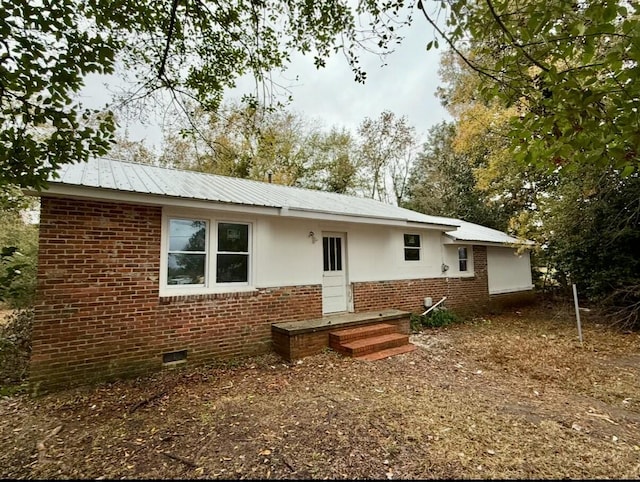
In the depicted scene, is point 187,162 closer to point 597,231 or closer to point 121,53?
point 121,53

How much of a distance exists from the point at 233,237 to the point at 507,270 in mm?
11295

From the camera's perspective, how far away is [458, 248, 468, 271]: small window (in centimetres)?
1115

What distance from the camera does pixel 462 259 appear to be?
36.9ft

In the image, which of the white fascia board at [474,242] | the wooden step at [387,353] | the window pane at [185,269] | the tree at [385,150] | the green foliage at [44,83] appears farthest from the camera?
the tree at [385,150]

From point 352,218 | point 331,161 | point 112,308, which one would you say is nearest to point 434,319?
point 352,218

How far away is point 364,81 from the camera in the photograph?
183 inches

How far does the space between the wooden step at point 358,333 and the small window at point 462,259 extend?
4.73 m

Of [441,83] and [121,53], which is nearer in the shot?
[121,53]

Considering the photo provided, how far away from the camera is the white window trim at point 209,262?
5.66 m

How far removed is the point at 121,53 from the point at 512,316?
12.8 metres

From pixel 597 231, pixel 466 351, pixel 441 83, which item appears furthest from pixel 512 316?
pixel 441 83

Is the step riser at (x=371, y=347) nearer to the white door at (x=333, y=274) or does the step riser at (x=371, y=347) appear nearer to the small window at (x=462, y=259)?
the white door at (x=333, y=274)

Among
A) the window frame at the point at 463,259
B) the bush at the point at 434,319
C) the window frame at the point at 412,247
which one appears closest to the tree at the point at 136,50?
the window frame at the point at 412,247

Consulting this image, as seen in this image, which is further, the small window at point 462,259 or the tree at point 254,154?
the tree at point 254,154
